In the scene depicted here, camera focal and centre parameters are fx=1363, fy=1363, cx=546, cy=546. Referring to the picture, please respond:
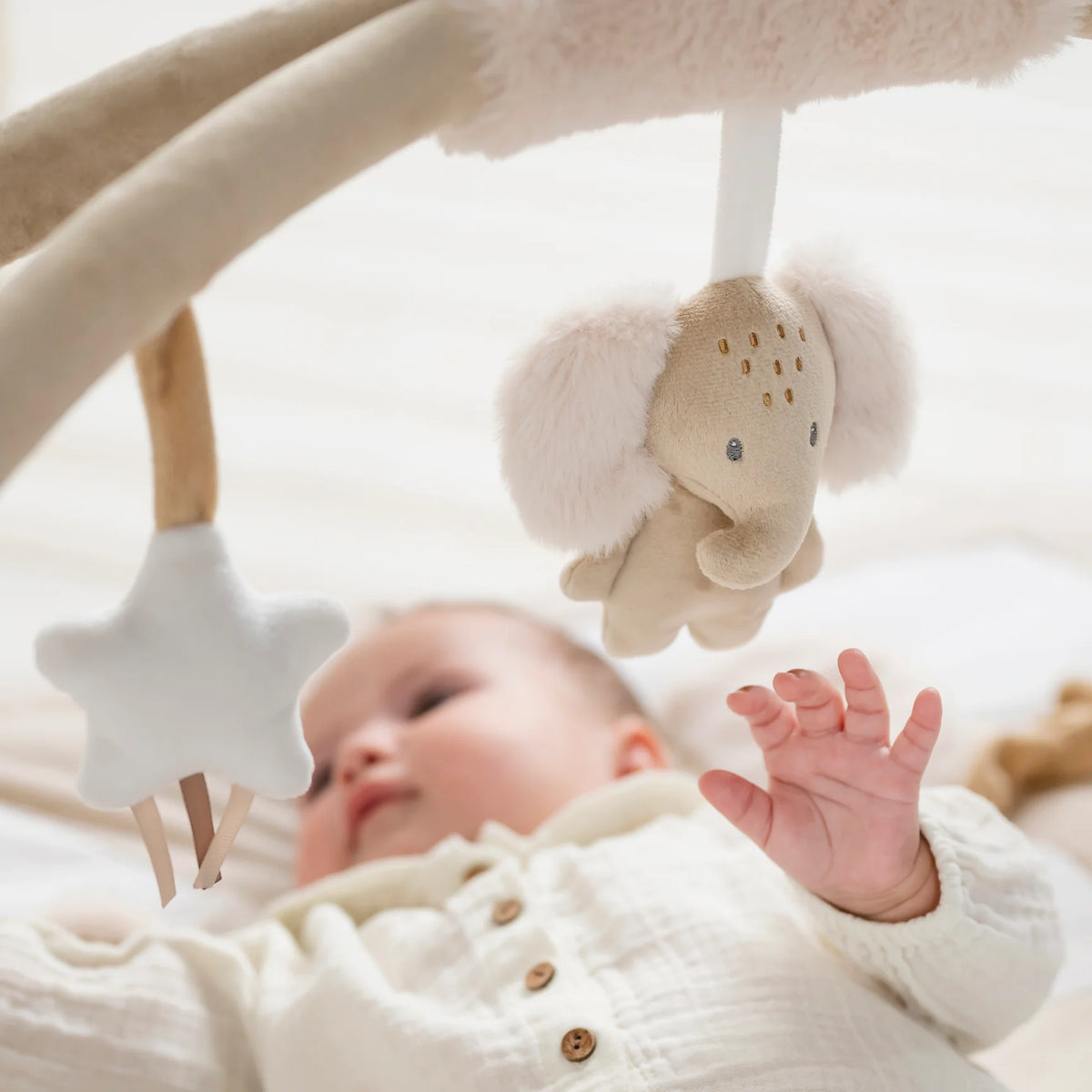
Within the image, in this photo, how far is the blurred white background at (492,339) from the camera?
1.49 meters

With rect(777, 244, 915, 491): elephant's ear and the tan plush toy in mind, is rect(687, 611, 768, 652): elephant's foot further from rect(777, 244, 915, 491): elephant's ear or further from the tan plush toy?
the tan plush toy

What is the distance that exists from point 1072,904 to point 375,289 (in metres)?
1.47

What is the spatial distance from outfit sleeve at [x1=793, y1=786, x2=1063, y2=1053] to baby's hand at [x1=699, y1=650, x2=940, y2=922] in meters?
0.02

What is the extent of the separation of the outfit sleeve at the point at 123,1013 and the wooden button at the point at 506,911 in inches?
5.9

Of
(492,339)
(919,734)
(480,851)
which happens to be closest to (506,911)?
(480,851)

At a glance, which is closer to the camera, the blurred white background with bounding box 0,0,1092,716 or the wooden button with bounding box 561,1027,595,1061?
the wooden button with bounding box 561,1027,595,1061

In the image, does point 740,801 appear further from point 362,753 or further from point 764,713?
point 362,753

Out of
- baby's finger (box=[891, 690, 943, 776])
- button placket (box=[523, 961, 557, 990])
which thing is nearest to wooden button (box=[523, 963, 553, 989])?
button placket (box=[523, 961, 557, 990])

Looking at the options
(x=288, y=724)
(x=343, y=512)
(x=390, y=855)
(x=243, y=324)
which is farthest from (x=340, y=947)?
(x=243, y=324)

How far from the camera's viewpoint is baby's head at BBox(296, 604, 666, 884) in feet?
3.08

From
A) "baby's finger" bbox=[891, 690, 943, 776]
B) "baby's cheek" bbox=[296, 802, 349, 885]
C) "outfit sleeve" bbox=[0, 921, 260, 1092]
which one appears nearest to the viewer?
"baby's finger" bbox=[891, 690, 943, 776]

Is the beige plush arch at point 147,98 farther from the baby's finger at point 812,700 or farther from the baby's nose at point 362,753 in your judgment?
the baby's nose at point 362,753

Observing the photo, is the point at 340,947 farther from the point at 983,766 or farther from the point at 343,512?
the point at 343,512

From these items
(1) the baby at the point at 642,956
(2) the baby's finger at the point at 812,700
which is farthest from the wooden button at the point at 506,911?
(2) the baby's finger at the point at 812,700
